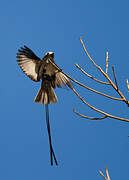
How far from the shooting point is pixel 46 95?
166cm

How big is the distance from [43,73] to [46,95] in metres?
0.12

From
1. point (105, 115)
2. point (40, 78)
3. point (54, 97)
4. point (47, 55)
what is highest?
point (47, 55)

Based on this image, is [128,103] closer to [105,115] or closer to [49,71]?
[105,115]

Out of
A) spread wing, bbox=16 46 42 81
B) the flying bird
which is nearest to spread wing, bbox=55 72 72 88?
the flying bird

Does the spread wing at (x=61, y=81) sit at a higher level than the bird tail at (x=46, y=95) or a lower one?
higher

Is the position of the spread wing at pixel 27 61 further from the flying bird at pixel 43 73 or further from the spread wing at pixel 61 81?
the spread wing at pixel 61 81

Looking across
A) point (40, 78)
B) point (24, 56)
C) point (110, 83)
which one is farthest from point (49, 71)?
point (110, 83)

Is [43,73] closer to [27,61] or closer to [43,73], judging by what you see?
[43,73]

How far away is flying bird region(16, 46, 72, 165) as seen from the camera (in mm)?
1655

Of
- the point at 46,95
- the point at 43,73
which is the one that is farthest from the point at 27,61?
the point at 46,95

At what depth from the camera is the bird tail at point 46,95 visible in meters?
1.65

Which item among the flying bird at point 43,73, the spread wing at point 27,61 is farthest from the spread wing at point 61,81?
the spread wing at point 27,61

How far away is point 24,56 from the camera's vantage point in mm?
1709

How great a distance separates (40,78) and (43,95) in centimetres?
9
